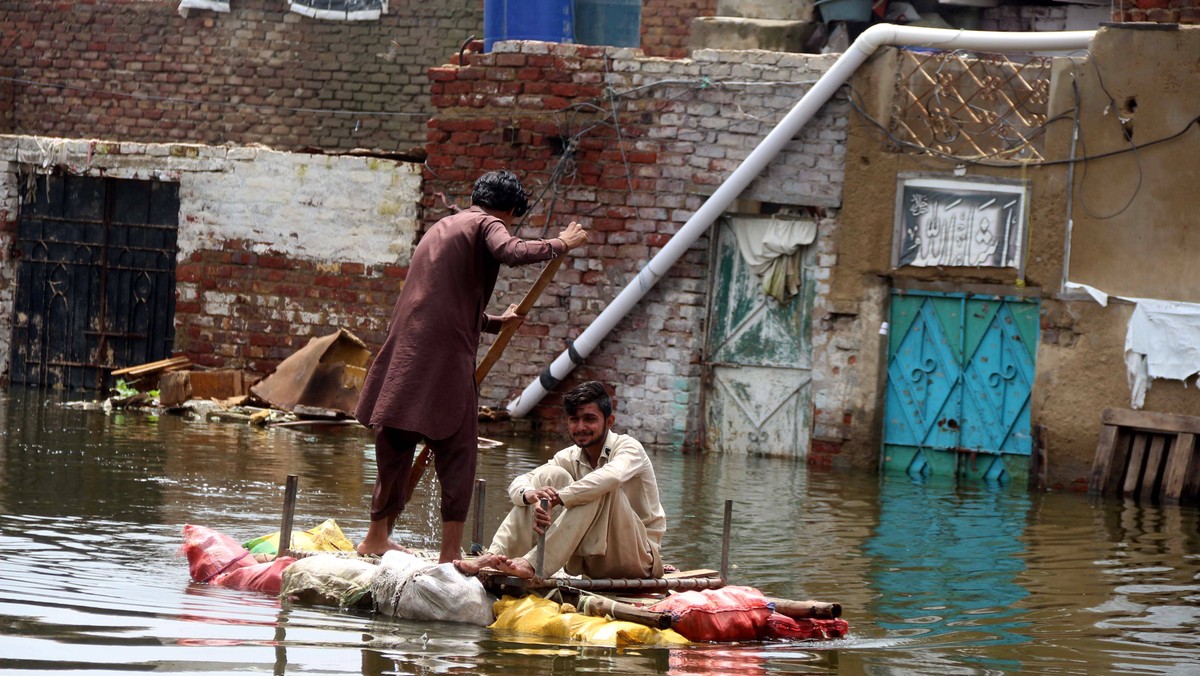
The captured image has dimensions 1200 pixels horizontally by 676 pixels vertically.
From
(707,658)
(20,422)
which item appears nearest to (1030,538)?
(707,658)

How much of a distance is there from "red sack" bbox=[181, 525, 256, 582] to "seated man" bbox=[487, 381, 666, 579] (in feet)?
3.88

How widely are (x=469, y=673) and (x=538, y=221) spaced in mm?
9521

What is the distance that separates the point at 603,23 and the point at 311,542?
9.34 m

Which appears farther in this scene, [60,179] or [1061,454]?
[60,179]

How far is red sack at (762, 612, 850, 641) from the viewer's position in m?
6.30

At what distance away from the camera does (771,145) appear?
1345cm

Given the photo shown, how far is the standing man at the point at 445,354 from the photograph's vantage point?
6750 millimetres

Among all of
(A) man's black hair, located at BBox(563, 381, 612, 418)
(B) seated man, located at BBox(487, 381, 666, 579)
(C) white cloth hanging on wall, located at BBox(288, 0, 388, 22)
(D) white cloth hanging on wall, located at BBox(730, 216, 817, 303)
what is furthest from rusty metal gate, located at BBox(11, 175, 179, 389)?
(A) man's black hair, located at BBox(563, 381, 612, 418)

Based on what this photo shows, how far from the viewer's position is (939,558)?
8.85 m

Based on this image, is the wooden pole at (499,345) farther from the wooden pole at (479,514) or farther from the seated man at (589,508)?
the seated man at (589,508)

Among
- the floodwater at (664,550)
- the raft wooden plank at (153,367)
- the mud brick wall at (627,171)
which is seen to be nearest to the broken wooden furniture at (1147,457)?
the floodwater at (664,550)

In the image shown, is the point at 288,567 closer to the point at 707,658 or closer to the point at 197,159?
the point at 707,658

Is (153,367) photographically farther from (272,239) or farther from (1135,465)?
(1135,465)

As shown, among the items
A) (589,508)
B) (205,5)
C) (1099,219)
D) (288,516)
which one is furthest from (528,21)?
(589,508)
